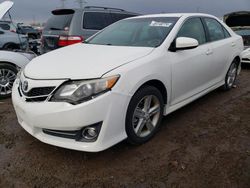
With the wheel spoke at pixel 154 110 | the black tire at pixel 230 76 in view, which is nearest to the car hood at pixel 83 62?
the wheel spoke at pixel 154 110

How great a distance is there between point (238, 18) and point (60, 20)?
6.86 meters

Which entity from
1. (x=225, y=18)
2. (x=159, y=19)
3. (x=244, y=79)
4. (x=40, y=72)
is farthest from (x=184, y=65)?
(x=225, y=18)

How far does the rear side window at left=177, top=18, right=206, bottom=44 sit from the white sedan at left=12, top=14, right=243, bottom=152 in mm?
17

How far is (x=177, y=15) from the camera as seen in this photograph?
373 centimetres

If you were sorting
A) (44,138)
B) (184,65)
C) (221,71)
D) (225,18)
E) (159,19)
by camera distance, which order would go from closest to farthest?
1. (44,138)
2. (184,65)
3. (159,19)
4. (221,71)
5. (225,18)

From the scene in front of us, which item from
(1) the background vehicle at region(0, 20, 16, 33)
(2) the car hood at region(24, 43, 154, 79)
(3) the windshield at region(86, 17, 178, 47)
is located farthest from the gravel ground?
(1) the background vehicle at region(0, 20, 16, 33)

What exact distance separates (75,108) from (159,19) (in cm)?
210

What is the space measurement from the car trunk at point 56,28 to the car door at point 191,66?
281 cm

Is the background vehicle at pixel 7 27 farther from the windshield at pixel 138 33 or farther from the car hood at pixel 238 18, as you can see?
the car hood at pixel 238 18

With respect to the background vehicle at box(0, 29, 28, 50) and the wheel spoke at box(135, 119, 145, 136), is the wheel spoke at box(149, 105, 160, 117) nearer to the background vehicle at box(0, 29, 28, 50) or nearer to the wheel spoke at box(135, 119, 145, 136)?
the wheel spoke at box(135, 119, 145, 136)

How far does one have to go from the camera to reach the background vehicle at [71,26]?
540cm

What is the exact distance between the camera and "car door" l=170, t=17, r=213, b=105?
3248mm

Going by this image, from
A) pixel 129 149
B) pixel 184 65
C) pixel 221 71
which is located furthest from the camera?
pixel 221 71

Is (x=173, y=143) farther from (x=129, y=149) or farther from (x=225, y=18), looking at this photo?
(x=225, y=18)
